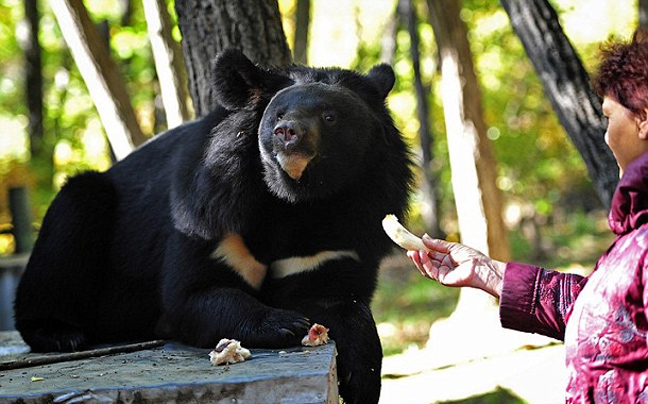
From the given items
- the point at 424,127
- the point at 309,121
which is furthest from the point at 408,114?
the point at 309,121

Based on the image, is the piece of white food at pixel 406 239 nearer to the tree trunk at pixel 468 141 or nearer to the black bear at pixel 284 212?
the black bear at pixel 284 212

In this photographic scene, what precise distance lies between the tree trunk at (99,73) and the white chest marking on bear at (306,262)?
269 cm

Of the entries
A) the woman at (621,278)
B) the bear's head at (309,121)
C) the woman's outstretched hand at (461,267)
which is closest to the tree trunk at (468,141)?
the bear's head at (309,121)

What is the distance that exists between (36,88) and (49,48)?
7.32 feet

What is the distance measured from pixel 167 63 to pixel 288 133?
3234 mm

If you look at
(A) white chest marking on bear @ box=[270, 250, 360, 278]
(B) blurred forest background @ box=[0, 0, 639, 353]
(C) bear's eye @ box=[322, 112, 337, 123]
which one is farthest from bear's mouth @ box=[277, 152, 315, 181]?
(B) blurred forest background @ box=[0, 0, 639, 353]

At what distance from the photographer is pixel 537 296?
2.85m

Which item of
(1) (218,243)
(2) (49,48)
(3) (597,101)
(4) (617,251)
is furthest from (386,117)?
(2) (49,48)

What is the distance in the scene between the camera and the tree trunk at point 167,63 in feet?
20.5

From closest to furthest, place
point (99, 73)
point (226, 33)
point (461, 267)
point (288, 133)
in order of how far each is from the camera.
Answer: point (461, 267) < point (288, 133) < point (226, 33) < point (99, 73)

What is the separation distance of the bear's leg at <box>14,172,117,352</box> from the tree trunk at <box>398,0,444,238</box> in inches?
398

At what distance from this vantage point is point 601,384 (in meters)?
2.37

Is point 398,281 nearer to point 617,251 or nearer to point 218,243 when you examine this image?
point 218,243

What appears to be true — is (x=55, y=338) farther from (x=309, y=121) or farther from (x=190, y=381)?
(x=309, y=121)
